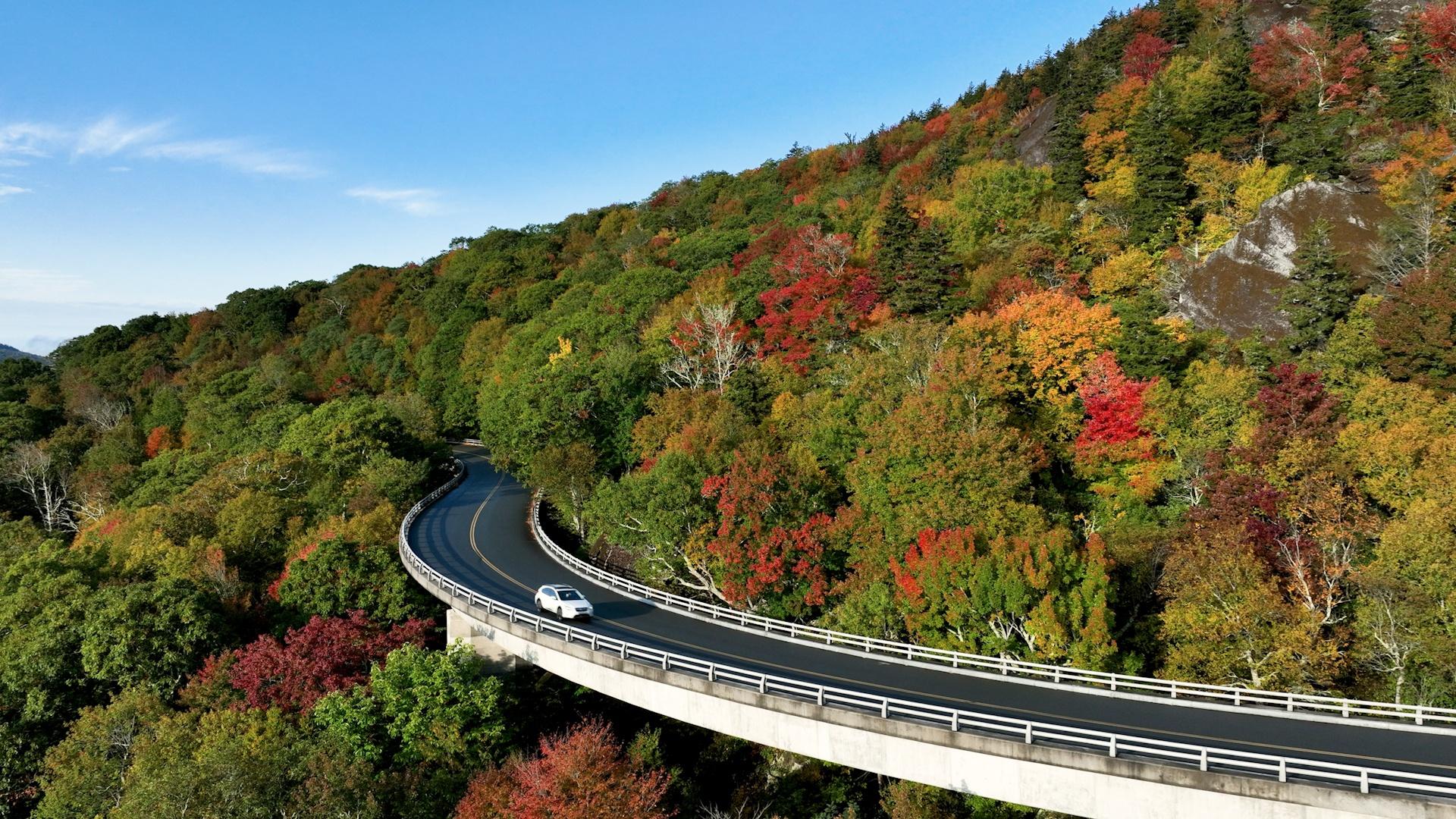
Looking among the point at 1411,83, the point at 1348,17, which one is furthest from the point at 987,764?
the point at 1348,17

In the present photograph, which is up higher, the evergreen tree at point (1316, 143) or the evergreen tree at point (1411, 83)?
the evergreen tree at point (1411, 83)

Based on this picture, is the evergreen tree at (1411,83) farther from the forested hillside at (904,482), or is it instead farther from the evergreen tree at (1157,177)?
the evergreen tree at (1157,177)

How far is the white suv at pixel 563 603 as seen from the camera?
28250 mm

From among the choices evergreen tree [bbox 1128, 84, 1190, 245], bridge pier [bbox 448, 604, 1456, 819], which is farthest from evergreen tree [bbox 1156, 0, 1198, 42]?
bridge pier [bbox 448, 604, 1456, 819]

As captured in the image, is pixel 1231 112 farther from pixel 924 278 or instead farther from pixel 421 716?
pixel 421 716

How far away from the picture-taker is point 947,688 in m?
21.7

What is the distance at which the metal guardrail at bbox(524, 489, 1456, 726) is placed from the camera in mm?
18828

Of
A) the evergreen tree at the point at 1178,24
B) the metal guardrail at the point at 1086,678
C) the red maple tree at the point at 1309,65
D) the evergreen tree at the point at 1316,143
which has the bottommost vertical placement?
the metal guardrail at the point at 1086,678

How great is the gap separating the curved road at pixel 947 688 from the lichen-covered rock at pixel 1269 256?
23.8m

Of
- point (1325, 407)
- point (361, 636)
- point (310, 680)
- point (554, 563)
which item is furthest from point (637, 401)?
point (1325, 407)

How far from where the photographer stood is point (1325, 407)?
1056 inches

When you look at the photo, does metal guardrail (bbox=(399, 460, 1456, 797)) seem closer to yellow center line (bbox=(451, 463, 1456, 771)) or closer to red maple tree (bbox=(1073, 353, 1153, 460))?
yellow center line (bbox=(451, 463, 1456, 771))

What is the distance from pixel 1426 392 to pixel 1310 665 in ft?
36.8

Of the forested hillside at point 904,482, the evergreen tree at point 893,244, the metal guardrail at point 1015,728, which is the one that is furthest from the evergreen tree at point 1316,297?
the metal guardrail at point 1015,728
